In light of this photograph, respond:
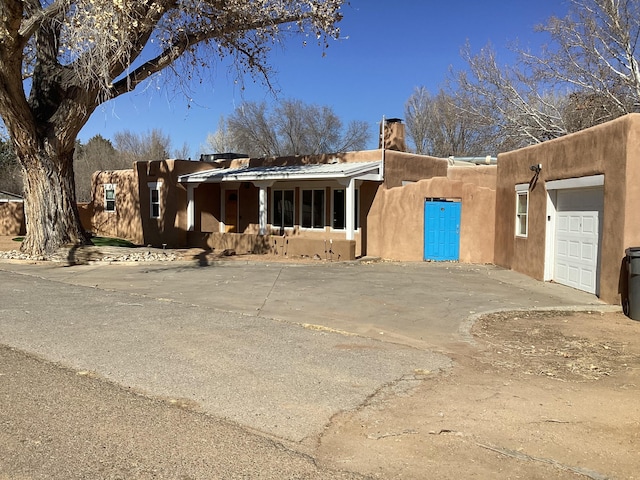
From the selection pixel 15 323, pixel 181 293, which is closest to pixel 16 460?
Answer: pixel 15 323

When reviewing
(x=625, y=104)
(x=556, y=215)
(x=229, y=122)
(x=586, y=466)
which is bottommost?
(x=586, y=466)

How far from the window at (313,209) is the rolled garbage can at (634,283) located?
471 inches

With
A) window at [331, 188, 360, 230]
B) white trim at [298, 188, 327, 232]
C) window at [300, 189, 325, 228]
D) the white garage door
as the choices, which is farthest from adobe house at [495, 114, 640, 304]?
window at [300, 189, 325, 228]

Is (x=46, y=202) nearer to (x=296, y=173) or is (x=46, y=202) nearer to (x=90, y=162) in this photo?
(x=296, y=173)

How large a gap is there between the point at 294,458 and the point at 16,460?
1.80m

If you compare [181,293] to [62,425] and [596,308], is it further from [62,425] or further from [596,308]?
[596,308]

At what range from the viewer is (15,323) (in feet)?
25.2

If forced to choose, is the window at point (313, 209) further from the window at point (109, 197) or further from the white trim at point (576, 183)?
the window at point (109, 197)

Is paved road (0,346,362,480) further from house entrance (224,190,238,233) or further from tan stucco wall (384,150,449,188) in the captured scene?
house entrance (224,190,238,233)

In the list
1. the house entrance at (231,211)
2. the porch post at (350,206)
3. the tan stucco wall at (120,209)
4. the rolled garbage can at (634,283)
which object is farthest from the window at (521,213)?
the tan stucco wall at (120,209)

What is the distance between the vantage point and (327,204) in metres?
20.1

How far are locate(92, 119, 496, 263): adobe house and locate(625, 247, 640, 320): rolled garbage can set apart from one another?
27.0ft

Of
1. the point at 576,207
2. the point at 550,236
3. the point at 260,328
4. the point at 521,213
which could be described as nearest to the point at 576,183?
the point at 576,207

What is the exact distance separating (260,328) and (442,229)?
1139 centimetres
